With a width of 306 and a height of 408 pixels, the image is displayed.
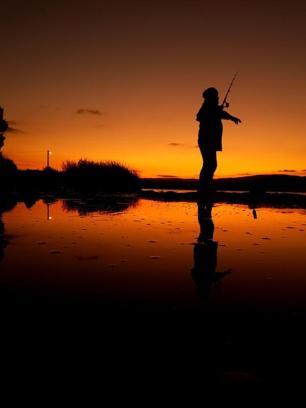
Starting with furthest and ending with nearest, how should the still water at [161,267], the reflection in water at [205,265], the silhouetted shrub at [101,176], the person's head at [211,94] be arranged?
the silhouetted shrub at [101,176], the person's head at [211,94], the reflection in water at [205,265], the still water at [161,267]

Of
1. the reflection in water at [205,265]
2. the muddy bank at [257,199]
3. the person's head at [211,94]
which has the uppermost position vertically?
the person's head at [211,94]

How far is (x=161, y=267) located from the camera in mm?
2482

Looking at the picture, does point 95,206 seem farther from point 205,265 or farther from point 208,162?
point 205,265

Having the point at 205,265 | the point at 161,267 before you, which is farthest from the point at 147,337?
the point at 205,265

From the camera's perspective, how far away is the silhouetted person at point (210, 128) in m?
10.3

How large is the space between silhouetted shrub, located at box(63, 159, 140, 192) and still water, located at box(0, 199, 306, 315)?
1644 centimetres

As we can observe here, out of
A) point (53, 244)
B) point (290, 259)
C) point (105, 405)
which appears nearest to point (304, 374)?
point (105, 405)

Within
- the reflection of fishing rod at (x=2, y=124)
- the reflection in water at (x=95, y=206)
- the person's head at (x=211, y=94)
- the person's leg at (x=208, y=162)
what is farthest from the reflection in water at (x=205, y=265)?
the reflection of fishing rod at (x=2, y=124)

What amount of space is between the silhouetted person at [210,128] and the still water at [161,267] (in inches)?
246

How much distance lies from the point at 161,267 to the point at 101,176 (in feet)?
61.4

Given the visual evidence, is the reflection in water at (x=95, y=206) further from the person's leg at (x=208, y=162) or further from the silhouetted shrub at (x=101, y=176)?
the silhouetted shrub at (x=101, y=176)

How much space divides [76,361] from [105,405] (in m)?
0.24

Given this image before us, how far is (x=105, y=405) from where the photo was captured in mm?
942

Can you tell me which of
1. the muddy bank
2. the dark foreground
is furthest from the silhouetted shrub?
the dark foreground
